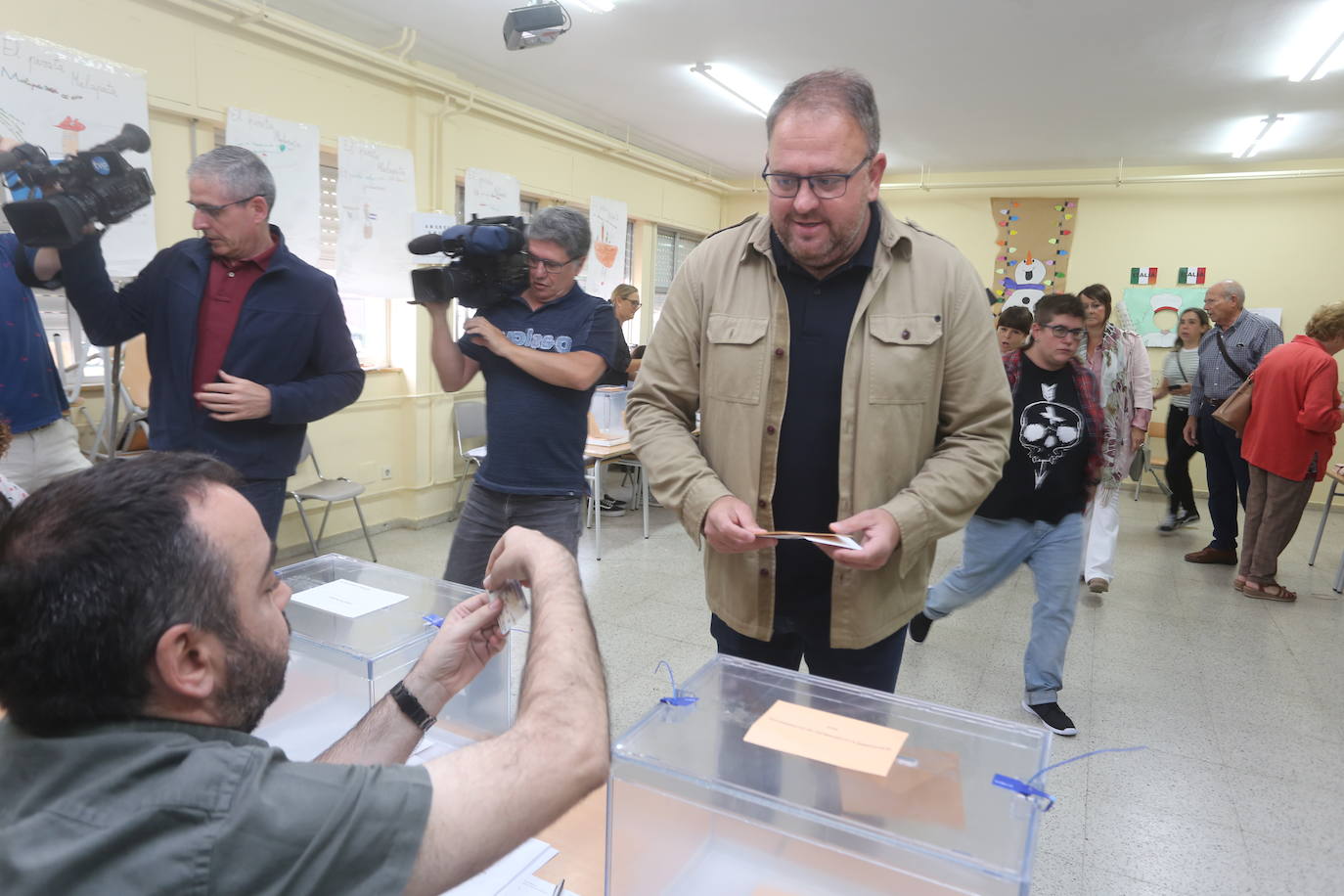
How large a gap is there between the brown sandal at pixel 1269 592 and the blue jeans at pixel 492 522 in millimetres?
4126

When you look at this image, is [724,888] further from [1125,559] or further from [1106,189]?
[1106,189]

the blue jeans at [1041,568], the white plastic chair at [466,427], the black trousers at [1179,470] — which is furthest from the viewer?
the black trousers at [1179,470]

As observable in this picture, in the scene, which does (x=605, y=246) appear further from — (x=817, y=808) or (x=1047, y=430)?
(x=817, y=808)

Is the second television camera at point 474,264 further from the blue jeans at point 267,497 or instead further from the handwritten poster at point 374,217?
the handwritten poster at point 374,217

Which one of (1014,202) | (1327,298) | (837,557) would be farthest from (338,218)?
(1327,298)

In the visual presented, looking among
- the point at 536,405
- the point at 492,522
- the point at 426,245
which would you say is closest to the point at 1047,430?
the point at 536,405

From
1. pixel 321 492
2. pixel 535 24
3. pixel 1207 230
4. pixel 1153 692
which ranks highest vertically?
pixel 535 24

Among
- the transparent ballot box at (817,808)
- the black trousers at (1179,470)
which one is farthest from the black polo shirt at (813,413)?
the black trousers at (1179,470)

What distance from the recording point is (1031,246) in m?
7.60

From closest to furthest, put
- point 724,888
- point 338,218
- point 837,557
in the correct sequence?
point 724,888, point 837,557, point 338,218

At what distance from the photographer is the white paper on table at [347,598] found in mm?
1316

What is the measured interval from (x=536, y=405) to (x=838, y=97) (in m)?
1.14

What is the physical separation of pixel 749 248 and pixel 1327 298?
24.7ft

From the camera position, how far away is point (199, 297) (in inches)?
75.3
